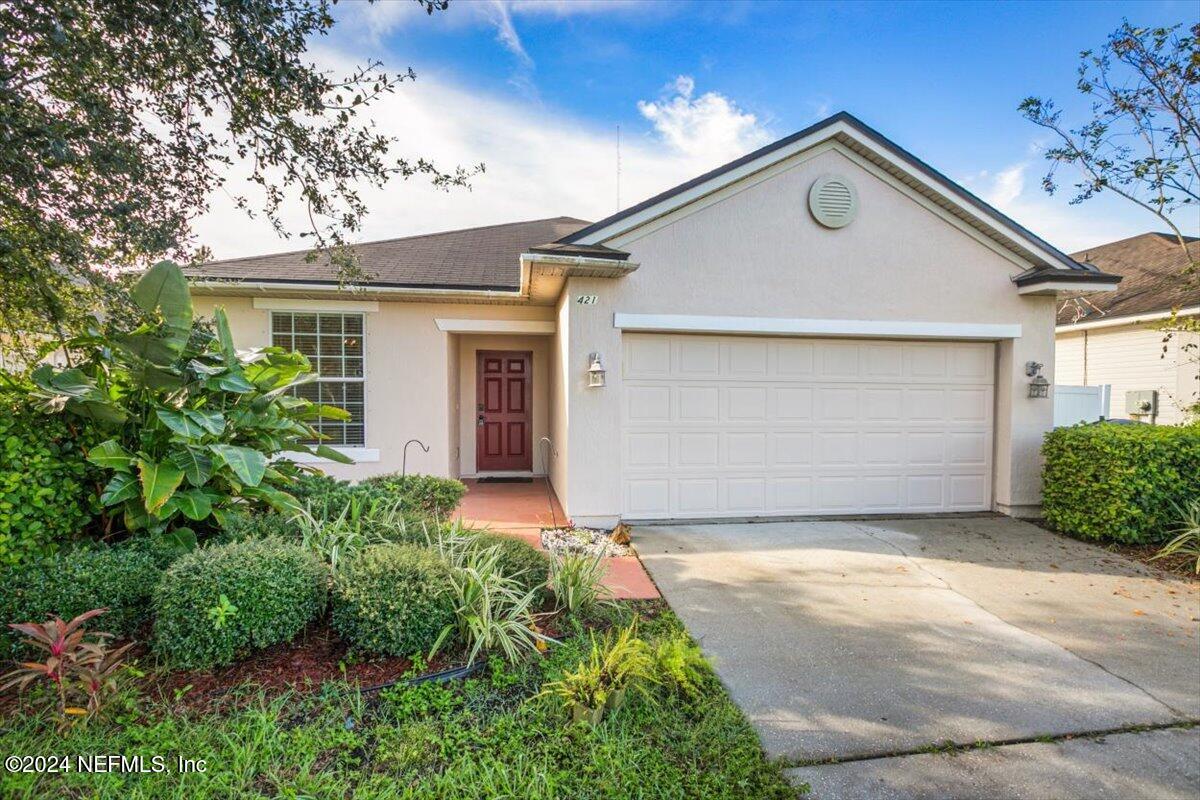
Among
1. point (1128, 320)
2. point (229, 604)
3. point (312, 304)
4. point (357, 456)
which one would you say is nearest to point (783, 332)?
point (229, 604)

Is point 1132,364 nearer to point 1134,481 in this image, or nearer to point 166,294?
point 1134,481

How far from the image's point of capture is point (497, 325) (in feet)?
26.7

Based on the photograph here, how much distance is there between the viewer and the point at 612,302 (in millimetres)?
6336

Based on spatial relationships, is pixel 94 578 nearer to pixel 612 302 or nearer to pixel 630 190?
pixel 612 302

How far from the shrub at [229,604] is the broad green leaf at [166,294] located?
1809 millimetres

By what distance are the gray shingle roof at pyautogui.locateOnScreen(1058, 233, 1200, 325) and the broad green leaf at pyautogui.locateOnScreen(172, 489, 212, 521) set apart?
13.0 metres

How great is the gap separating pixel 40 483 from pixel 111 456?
1.40 feet

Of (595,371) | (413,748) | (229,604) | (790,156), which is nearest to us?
(413,748)

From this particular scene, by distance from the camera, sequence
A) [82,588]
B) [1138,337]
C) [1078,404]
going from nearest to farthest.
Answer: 1. [82,588]
2. [1078,404]
3. [1138,337]

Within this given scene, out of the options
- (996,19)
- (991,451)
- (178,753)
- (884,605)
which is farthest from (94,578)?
→ (996,19)

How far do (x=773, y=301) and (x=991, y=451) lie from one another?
12.9ft

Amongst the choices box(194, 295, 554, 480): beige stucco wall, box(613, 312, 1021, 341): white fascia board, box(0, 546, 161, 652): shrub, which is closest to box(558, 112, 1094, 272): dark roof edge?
box(613, 312, 1021, 341): white fascia board

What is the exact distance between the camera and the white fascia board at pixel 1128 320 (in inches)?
372

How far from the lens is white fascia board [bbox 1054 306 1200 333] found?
372 inches
